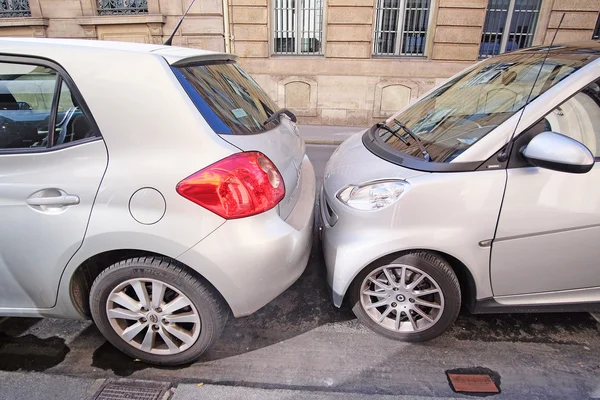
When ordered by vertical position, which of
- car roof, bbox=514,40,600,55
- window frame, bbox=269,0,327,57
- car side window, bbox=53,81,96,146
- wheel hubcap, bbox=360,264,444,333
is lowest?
wheel hubcap, bbox=360,264,444,333

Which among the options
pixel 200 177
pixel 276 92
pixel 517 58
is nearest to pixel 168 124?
pixel 200 177

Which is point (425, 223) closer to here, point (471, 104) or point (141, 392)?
point (471, 104)

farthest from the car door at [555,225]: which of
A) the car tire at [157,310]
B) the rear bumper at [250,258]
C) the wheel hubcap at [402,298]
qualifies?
the car tire at [157,310]

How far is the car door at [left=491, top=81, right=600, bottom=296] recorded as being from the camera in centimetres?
189

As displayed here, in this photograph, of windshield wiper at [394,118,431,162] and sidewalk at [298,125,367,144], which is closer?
windshield wiper at [394,118,431,162]

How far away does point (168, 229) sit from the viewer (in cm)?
177

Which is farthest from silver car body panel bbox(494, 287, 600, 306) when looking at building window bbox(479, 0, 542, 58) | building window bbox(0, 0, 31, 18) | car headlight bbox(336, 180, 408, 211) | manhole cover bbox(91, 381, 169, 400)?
building window bbox(0, 0, 31, 18)

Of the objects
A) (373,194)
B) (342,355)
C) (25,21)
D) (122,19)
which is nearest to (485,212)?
(373,194)

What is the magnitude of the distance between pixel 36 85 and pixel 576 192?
2.91m

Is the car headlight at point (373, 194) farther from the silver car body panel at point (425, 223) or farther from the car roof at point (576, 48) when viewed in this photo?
the car roof at point (576, 48)

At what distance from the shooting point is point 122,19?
377 inches

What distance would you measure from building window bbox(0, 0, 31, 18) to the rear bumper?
12.2 meters

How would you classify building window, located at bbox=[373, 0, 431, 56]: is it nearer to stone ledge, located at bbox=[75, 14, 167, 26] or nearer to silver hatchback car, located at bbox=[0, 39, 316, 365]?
stone ledge, located at bbox=[75, 14, 167, 26]

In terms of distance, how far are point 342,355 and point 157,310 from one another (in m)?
1.13
